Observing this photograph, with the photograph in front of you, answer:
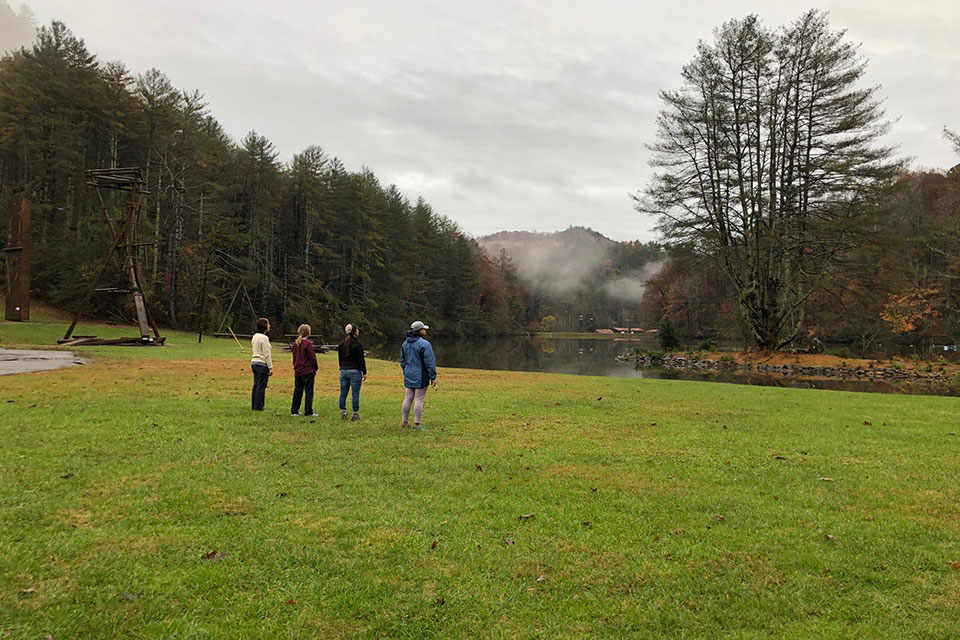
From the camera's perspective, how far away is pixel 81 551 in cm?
403

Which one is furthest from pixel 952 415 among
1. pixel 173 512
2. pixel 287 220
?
pixel 287 220

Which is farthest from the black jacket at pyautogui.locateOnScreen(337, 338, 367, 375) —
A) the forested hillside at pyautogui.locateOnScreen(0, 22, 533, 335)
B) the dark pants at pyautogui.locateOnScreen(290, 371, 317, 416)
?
the forested hillside at pyautogui.locateOnScreen(0, 22, 533, 335)

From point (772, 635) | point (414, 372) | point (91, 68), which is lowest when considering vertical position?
point (772, 635)

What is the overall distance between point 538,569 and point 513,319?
103 meters

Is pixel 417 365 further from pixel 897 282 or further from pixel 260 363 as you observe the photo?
pixel 897 282

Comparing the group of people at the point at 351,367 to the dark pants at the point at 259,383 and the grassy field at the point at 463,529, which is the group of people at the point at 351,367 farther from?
the grassy field at the point at 463,529

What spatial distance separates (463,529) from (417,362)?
4.84m

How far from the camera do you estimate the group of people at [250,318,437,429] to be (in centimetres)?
934

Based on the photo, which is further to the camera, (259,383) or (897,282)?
(897,282)

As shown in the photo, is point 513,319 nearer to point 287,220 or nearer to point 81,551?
point 287,220

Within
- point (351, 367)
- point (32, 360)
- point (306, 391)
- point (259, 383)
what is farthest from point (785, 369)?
point (32, 360)

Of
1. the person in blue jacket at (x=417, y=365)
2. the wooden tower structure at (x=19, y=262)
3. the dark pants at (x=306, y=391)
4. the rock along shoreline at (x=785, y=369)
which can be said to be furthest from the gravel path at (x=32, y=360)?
the rock along shoreline at (x=785, y=369)

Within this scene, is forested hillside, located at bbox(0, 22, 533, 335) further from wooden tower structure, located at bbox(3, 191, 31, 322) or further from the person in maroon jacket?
the person in maroon jacket

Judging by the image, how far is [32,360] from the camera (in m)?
17.4
